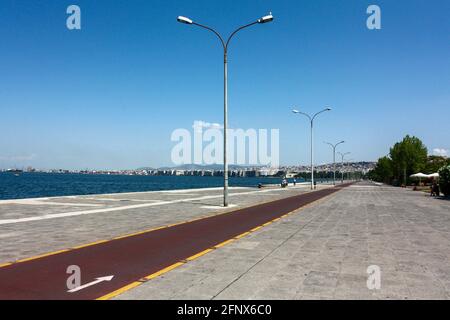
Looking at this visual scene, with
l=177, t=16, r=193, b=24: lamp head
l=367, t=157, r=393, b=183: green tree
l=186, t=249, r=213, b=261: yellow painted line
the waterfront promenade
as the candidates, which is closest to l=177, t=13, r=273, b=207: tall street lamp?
l=177, t=16, r=193, b=24: lamp head

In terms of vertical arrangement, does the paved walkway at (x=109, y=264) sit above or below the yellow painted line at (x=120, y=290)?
below

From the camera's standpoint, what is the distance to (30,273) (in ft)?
22.2

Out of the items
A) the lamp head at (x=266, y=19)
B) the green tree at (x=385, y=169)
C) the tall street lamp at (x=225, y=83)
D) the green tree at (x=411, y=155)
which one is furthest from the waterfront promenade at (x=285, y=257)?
the green tree at (x=385, y=169)

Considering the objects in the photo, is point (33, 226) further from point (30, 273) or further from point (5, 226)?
point (30, 273)

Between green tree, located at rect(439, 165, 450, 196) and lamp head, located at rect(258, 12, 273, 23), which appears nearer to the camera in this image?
lamp head, located at rect(258, 12, 273, 23)

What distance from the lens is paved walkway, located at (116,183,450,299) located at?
5.61m

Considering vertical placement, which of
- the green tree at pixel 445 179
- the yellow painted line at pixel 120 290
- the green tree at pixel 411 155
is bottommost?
the yellow painted line at pixel 120 290

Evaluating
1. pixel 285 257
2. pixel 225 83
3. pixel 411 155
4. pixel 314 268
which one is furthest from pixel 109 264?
pixel 411 155

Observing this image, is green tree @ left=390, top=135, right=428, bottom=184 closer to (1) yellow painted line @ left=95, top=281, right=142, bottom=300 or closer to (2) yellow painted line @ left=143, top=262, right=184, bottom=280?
(2) yellow painted line @ left=143, top=262, right=184, bottom=280

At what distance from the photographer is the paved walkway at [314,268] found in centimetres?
561

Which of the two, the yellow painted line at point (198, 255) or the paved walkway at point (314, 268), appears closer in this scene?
the paved walkway at point (314, 268)

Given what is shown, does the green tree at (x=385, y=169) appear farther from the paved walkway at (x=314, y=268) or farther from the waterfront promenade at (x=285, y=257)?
the paved walkway at (x=314, y=268)

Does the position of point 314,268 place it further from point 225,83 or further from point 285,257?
point 225,83

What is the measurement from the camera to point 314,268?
7.14 metres
